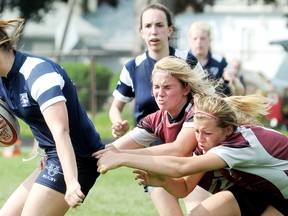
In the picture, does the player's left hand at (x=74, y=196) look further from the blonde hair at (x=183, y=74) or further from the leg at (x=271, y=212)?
the leg at (x=271, y=212)

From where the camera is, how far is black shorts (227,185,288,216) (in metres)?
5.52

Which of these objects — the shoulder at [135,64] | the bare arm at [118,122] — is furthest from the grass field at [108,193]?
the shoulder at [135,64]

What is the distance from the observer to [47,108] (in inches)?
199

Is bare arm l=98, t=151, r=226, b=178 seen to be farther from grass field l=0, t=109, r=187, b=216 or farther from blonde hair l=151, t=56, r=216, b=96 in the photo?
grass field l=0, t=109, r=187, b=216

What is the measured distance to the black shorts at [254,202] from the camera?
5520mm

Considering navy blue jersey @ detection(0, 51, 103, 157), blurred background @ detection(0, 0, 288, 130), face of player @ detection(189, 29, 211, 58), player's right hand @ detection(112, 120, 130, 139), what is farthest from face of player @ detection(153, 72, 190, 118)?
blurred background @ detection(0, 0, 288, 130)

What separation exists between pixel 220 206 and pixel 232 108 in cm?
60

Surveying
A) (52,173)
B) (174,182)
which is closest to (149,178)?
(174,182)

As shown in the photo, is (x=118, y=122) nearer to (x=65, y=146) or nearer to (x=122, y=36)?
(x=65, y=146)

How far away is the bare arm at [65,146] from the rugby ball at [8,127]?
0.56 m

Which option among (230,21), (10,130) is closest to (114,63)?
(230,21)

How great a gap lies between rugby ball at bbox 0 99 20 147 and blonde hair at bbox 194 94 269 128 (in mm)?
1157

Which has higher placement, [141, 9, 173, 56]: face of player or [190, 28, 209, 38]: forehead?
[141, 9, 173, 56]: face of player

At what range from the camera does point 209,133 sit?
17.4 ft
